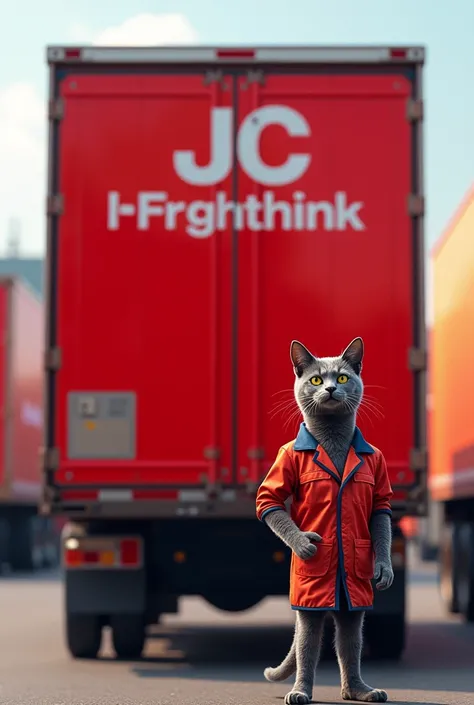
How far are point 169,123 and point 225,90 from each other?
0.47 meters

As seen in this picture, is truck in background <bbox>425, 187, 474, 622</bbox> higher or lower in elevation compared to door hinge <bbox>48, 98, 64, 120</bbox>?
lower

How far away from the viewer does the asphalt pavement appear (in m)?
8.76

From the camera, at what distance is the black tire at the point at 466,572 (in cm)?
1528

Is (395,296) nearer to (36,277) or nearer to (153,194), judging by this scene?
(153,194)

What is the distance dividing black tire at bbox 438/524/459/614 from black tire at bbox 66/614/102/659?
615cm

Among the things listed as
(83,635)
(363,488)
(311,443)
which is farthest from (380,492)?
(83,635)

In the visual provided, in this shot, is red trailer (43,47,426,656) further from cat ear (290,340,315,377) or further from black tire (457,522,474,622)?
black tire (457,522,474,622)

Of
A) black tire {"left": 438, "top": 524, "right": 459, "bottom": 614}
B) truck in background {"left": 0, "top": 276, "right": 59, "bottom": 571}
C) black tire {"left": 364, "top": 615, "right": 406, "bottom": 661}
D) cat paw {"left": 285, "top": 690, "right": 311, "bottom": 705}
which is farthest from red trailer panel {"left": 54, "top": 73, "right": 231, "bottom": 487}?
truck in background {"left": 0, "top": 276, "right": 59, "bottom": 571}

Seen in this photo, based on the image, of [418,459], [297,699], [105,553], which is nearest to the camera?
[297,699]

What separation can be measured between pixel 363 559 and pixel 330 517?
26 centimetres

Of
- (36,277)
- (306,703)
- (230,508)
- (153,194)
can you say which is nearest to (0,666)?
(230,508)

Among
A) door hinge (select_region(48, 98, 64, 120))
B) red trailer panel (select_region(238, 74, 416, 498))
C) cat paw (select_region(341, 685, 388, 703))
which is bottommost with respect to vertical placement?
cat paw (select_region(341, 685, 388, 703))

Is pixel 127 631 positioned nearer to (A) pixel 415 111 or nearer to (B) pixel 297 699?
(B) pixel 297 699

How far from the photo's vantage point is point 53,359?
10.4 m
